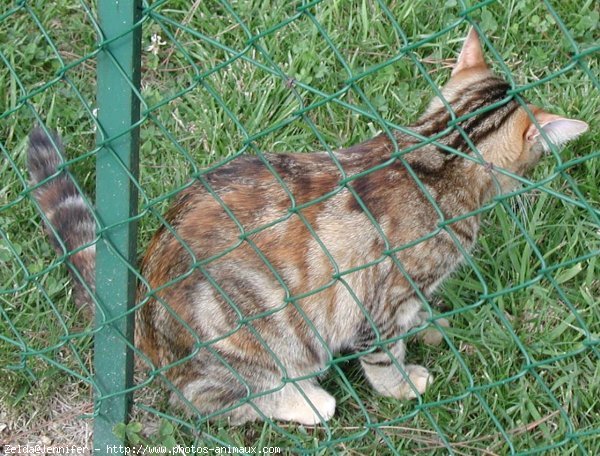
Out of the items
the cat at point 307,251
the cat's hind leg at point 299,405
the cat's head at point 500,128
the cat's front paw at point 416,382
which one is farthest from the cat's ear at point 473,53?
the cat's hind leg at point 299,405

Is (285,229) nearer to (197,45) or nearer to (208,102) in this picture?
(208,102)

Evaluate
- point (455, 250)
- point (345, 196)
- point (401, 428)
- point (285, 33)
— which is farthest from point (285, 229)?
point (285, 33)

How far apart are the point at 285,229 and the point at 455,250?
23.4 inches

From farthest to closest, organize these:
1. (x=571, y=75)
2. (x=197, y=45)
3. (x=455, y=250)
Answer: (x=197, y=45) < (x=571, y=75) < (x=455, y=250)

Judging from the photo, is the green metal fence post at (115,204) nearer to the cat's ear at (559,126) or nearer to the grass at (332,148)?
the grass at (332,148)

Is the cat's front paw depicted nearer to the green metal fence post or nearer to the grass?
the grass

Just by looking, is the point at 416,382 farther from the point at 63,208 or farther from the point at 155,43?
the point at 155,43

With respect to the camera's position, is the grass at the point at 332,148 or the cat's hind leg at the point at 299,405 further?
the cat's hind leg at the point at 299,405

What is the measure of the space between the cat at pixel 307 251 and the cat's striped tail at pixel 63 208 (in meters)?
0.24

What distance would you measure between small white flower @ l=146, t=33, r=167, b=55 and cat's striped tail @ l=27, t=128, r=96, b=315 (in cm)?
93

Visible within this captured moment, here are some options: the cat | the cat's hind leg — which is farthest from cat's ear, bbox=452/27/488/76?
the cat's hind leg

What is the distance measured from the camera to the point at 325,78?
397cm

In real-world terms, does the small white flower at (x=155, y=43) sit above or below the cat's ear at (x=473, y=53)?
above

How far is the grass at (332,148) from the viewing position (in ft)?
10.1
